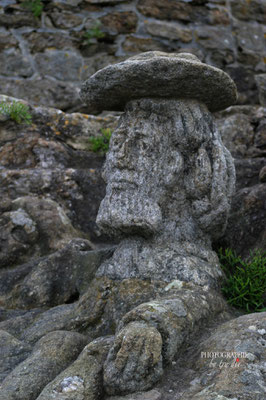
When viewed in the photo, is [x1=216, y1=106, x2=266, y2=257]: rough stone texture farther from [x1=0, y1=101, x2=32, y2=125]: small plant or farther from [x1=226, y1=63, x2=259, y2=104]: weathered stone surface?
[x1=0, y1=101, x2=32, y2=125]: small plant

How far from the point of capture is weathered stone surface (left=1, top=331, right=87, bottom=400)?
196 centimetres

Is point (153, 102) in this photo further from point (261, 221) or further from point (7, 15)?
point (7, 15)

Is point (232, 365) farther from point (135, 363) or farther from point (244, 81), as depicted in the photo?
point (244, 81)

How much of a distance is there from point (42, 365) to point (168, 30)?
5137 millimetres

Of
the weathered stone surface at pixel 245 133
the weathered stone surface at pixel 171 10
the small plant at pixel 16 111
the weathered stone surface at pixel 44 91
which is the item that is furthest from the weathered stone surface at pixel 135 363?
the weathered stone surface at pixel 171 10

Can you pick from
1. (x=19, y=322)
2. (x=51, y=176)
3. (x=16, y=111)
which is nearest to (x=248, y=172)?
(x=51, y=176)

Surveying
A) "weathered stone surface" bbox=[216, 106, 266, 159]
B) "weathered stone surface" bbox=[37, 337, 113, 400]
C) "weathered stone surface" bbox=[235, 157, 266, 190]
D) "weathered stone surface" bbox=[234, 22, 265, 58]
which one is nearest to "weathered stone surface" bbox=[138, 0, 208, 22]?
"weathered stone surface" bbox=[234, 22, 265, 58]

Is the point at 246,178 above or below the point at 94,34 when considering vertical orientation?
below

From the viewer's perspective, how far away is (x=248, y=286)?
2723 millimetres

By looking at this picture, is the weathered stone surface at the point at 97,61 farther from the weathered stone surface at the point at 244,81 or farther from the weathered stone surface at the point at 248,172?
the weathered stone surface at the point at 248,172

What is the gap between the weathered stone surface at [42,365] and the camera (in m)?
1.96

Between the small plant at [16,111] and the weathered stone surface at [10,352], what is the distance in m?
2.33

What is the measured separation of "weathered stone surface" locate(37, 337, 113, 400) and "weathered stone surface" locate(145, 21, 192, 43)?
16.3 ft

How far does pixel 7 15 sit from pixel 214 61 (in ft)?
8.95
